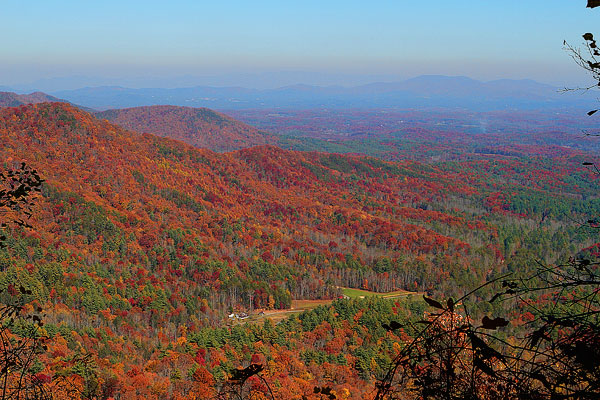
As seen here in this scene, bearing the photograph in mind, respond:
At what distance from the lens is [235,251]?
71938 millimetres

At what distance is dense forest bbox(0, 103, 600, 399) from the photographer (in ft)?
112

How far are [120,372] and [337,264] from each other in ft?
146

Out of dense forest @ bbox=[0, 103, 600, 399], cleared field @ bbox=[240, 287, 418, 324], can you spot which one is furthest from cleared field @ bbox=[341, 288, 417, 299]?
dense forest @ bbox=[0, 103, 600, 399]

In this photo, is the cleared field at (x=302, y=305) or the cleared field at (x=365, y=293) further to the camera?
the cleared field at (x=365, y=293)

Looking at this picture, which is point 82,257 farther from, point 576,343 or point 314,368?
point 576,343

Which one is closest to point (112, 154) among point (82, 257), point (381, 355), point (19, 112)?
point (19, 112)

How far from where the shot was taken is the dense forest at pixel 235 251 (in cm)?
3422

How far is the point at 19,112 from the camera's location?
86.8 m

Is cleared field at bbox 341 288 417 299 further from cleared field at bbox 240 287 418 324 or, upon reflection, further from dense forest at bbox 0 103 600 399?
dense forest at bbox 0 103 600 399

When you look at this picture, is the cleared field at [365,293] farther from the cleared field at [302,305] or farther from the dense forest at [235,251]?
the dense forest at [235,251]

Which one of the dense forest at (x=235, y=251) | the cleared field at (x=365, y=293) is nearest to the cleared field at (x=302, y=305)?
the cleared field at (x=365, y=293)

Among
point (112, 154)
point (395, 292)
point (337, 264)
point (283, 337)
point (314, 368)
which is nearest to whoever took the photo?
point (314, 368)

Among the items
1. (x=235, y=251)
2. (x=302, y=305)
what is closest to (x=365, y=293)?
(x=302, y=305)

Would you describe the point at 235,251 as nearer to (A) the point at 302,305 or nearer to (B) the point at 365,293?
(A) the point at 302,305
